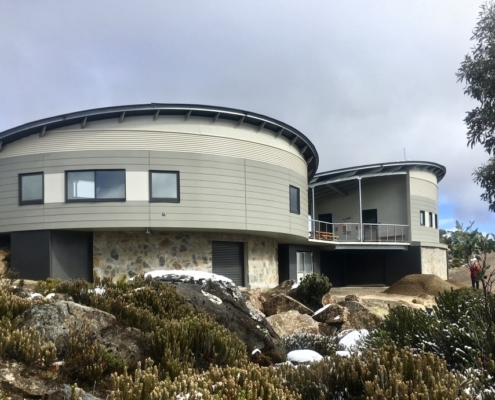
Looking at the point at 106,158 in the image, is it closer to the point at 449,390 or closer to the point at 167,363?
the point at 167,363

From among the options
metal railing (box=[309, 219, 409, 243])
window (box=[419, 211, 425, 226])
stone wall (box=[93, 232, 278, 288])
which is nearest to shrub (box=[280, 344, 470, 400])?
stone wall (box=[93, 232, 278, 288])

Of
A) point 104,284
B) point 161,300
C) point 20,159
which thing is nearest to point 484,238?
point 161,300

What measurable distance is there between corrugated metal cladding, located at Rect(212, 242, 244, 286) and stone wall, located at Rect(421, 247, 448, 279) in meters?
14.3

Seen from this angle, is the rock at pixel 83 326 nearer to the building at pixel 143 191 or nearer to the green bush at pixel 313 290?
the green bush at pixel 313 290

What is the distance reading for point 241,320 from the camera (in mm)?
7797

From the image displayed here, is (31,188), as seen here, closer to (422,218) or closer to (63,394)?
(63,394)

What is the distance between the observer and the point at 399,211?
31.8 m

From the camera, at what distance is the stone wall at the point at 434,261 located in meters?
31.7

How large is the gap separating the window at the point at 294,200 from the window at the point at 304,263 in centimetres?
398

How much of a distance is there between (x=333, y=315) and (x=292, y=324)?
1.55 meters

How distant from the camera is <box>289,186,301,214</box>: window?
22.6m

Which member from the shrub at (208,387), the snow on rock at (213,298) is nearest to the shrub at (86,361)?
the shrub at (208,387)

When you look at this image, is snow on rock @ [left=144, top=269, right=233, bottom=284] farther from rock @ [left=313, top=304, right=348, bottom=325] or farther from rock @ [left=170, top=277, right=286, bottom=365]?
rock @ [left=313, top=304, right=348, bottom=325]

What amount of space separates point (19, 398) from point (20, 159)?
53.7 ft
